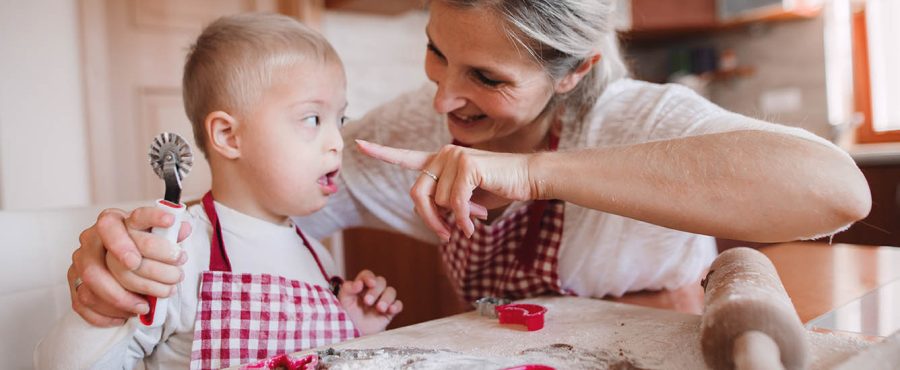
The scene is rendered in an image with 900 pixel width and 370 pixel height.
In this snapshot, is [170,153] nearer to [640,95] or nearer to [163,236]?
[163,236]

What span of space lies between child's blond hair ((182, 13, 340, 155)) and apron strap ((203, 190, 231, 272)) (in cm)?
15

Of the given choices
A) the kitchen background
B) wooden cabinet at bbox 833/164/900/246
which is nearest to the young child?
the kitchen background

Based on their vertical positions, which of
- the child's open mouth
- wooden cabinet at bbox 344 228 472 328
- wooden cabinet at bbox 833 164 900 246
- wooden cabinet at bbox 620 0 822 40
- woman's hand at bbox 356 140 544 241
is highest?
wooden cabinet at bbox 620 0 822 40

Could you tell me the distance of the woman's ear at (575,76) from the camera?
3.62 ft

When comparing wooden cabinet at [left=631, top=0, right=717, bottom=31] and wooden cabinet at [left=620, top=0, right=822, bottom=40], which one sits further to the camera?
wooden cabinet at [left=631, top=0, right=717, bottom=31]

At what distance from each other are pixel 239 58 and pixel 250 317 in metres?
0.38

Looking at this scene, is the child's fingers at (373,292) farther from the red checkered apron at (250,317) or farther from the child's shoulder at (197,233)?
the child's shoulder at (197,233)

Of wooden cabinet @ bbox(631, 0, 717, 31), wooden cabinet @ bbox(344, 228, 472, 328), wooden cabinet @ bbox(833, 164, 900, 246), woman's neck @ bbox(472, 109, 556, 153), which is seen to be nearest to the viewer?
woman's neck @ bbox(472, 109, 556, 153)

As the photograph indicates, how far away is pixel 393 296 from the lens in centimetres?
105

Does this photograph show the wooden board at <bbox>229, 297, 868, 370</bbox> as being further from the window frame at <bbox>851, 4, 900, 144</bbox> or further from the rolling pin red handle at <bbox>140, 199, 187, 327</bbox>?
the window frame at <bbox>851, 4, 900, 144</bbox>

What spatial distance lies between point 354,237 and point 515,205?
1501mm

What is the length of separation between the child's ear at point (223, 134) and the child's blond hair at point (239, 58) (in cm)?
1

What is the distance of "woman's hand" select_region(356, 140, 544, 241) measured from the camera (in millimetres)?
801

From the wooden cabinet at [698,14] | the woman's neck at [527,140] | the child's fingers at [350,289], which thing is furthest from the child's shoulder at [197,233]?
the wooden cabinet at [698,14]
